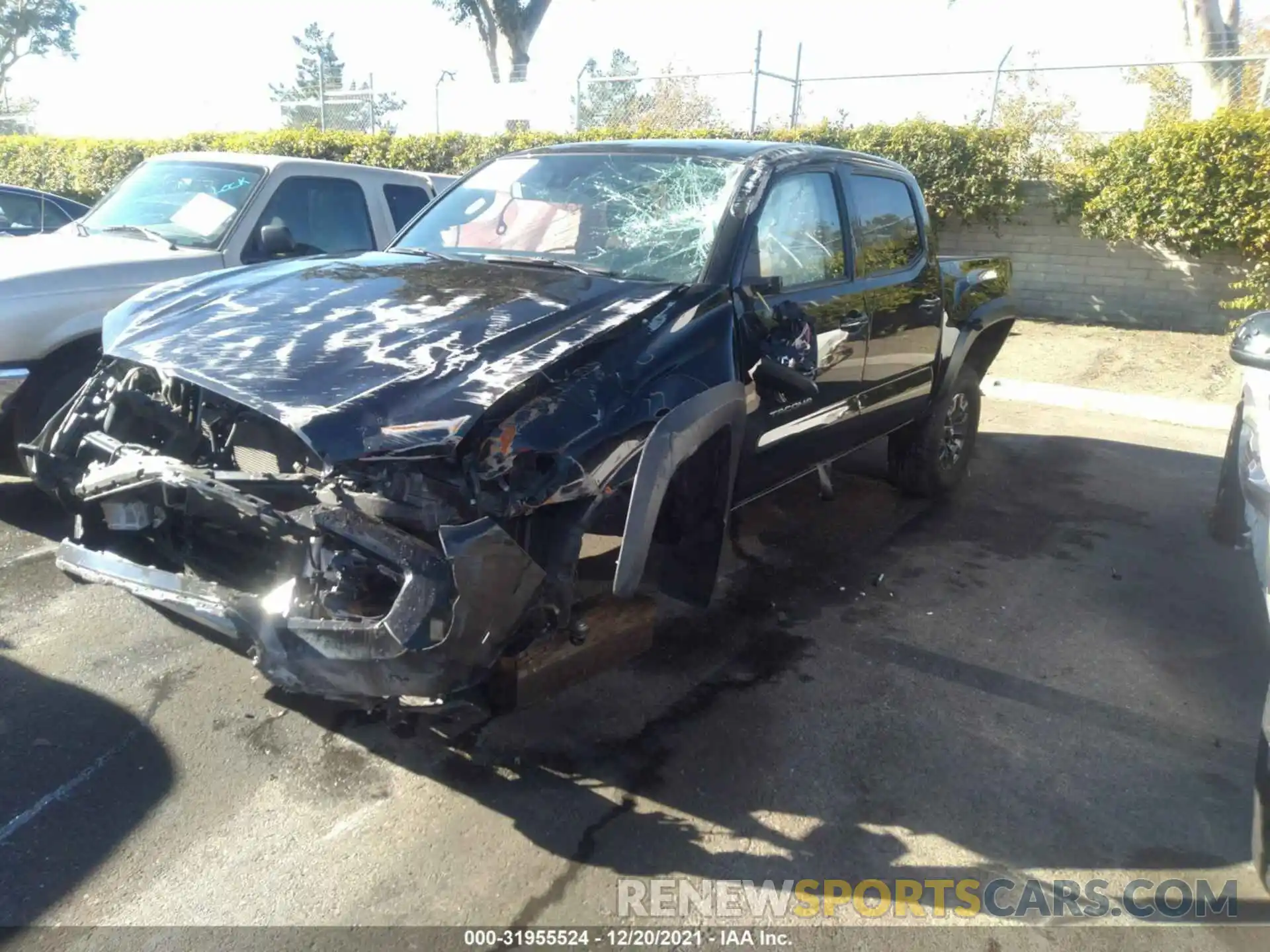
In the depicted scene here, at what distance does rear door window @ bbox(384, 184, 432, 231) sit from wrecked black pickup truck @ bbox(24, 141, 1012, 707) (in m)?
2.23

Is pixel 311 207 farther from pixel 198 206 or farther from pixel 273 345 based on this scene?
pixel 273 345

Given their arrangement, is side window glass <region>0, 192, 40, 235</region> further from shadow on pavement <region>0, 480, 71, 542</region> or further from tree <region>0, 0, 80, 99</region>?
tree <region>0, 0, 80, 99</region>

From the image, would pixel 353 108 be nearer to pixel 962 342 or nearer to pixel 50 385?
pixel 50 385

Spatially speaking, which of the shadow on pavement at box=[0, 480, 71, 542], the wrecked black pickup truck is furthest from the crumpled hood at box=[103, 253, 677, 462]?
the shadow on pavement at box=[0, 480, 71, 542]

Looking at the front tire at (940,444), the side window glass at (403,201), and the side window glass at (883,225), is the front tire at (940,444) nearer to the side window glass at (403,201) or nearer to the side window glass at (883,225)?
the side window glass at (883,225)

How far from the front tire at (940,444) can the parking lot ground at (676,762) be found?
4.10ft

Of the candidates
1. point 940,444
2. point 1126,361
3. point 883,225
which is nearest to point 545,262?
point 883,225

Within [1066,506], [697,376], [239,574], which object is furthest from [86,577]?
[1066,506]

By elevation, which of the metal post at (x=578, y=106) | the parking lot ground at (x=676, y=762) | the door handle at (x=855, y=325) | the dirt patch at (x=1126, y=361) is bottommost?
the parking lot ground at (x=676, y=762)

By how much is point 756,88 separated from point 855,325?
1066 cm

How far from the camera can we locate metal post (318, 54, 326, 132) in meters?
17.6

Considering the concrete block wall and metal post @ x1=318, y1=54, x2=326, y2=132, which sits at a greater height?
metal post @ x1=318, y1=54, x2=326, y2=132

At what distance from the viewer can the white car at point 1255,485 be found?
278cm

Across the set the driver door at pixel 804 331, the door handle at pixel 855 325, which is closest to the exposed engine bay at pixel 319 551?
the driver door at pixel 804 331
